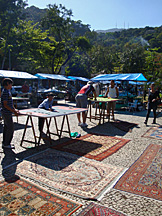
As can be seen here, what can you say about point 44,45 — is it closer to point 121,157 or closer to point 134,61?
point 134,61

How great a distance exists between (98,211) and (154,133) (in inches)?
198

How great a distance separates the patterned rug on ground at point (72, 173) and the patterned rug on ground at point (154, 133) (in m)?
3.00

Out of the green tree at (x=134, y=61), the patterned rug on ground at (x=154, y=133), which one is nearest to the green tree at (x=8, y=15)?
the green tree at (x=134, y=61)

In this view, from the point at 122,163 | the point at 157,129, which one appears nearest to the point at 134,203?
the point at 122,163

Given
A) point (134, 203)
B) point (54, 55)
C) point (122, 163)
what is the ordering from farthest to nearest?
point (54, 55) → point (122, 163) → point (134, 203)

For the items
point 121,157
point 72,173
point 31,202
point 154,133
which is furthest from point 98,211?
point 154,133

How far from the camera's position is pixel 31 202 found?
2.95 metres

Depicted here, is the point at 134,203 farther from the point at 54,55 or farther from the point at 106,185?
the point at 54,55

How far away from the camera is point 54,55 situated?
1229 inches

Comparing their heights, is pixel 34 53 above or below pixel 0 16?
below

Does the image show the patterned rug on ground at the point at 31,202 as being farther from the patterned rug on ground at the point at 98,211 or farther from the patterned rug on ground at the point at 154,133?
the patterned rug on ground at the point at 154,133

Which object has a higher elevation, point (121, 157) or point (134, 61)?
point (134, 61)

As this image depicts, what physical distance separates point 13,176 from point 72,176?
1057 mm

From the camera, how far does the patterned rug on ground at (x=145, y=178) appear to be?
3350mm
